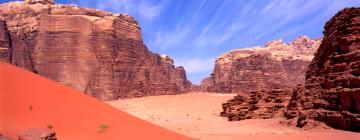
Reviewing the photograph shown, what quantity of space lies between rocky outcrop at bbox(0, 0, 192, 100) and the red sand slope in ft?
185

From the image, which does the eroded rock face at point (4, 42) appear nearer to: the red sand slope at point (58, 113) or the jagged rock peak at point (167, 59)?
the jagged rock peak at point (167, 59)

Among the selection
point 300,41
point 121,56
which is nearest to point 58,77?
point 121,56

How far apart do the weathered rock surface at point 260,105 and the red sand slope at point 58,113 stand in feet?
71.5

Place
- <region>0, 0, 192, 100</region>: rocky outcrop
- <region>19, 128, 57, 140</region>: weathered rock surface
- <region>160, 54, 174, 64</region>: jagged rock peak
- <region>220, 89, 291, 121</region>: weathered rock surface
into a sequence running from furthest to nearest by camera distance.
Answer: <region>160, 54, 174, 64</region>: jagged rock peak
<region>0, 0, 192, 100</region>: rocky outcrop
<region>220, 89, 291, 121</region>: weathered rock surface
<region>19, 128, 57, 140</region>: weathered rock surface

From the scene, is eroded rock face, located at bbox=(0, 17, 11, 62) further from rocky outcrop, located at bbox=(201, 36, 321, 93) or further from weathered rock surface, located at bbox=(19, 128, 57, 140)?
weathered rock surface, located at bbox=(19, 128, 57, 140)

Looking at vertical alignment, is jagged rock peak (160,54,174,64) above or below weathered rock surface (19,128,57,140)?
above

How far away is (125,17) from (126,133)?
2697 inches

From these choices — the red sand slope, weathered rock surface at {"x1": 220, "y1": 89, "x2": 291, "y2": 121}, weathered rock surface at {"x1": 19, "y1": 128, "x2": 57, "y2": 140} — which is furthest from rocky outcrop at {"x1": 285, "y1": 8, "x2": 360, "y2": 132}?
weathered rock surface at {"x1": 19, "y1": 128, "x2": 57, "y2": 140}

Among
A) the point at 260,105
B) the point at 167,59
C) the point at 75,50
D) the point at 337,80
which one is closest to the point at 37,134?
the point at 337,80

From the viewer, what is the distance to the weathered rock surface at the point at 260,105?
101 feet

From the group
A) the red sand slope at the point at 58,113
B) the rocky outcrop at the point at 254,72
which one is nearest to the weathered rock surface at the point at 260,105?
the red sand slope at the point at 58,113

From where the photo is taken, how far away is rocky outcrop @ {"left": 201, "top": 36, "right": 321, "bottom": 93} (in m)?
81.9

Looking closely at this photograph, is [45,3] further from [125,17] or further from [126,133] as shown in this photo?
[126,133]

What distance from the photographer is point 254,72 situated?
281 ft
